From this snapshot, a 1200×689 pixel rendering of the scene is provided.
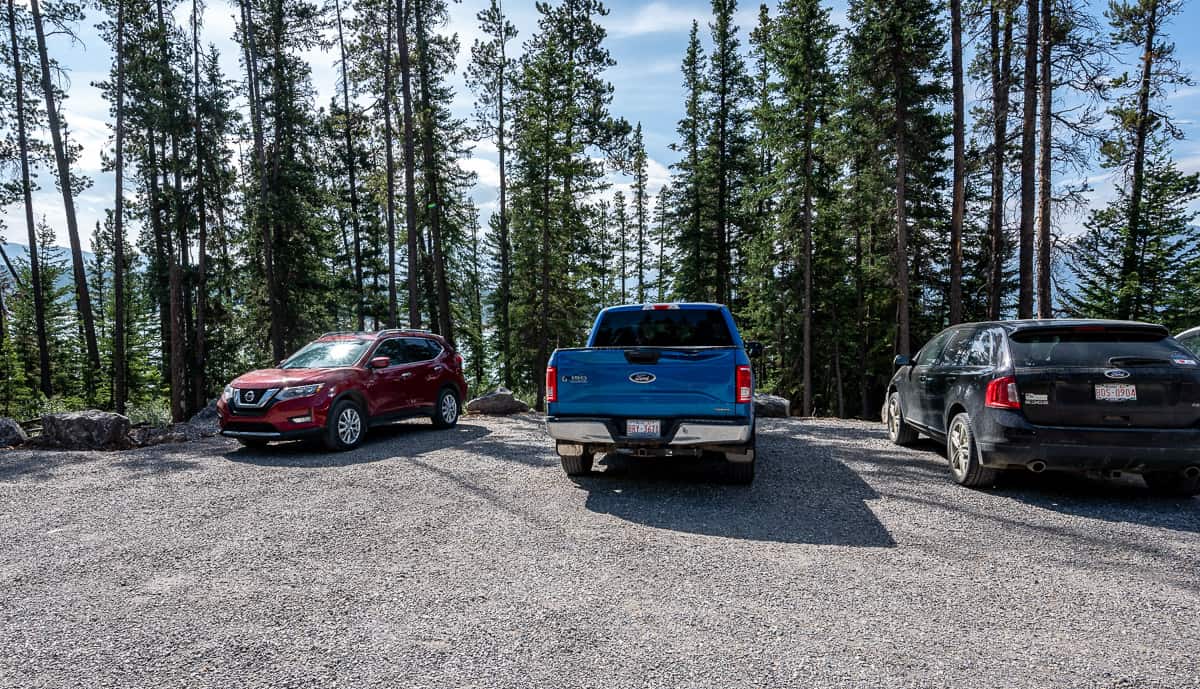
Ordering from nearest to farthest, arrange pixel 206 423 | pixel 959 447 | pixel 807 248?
pixel 959 447
pixel 206 423
pixel 807 248

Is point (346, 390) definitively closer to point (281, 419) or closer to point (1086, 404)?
point (281, 419)

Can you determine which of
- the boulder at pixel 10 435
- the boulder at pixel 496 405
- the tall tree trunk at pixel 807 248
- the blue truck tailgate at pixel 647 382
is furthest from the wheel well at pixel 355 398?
the tall tree trunk at pixel 807 248

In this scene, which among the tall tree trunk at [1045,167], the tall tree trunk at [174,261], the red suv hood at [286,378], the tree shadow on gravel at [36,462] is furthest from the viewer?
the tall tree trunk at [174,261]

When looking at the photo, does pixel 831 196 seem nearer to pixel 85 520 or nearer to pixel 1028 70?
pixel 1028 70

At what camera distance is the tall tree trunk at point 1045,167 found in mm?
13266

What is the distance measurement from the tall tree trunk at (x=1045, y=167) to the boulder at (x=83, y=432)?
18940 mm

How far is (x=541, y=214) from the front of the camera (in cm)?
2462

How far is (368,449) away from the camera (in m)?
9.58

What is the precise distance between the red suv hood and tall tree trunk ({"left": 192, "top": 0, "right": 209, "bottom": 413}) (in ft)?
53.3

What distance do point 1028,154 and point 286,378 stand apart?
16159 millimetres

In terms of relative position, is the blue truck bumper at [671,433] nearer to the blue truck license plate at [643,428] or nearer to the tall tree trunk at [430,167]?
the blue truck license plate at [643,428]

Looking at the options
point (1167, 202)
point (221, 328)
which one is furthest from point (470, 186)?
point (1167, 202)

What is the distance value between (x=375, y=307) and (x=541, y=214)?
9.08 meters

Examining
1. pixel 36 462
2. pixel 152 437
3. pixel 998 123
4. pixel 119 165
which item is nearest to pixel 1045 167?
pixel 998 123
